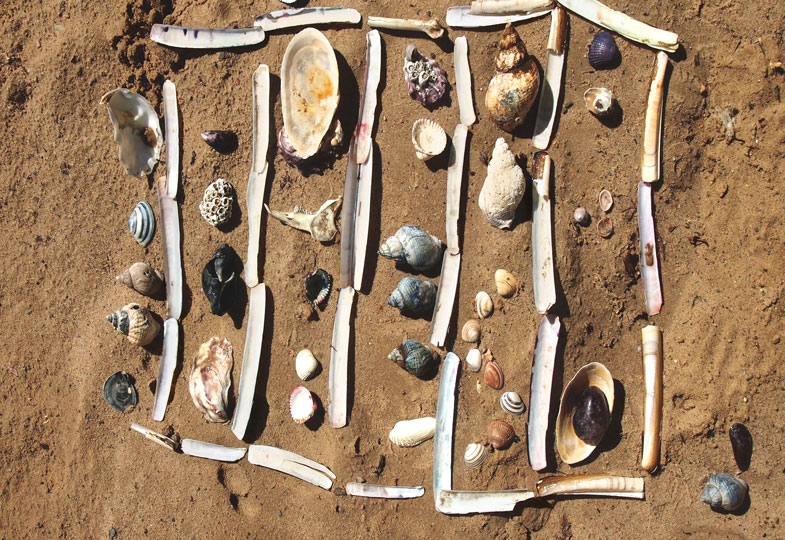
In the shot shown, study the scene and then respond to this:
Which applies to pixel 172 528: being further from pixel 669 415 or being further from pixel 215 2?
pixel 215 2

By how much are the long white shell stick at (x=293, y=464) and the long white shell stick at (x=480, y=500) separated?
0.82m

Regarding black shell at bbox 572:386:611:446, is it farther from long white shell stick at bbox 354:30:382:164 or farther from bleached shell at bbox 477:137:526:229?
long white shell stick at bbox 354:30:382:164

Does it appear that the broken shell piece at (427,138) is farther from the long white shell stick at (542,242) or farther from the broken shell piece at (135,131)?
the broken shell piece at (135,131)

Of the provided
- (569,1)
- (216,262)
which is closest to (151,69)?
(216,262)

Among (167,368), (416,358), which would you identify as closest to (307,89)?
(416,358)

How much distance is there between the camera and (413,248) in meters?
3.55

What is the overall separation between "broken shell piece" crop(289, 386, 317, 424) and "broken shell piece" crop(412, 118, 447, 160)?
72.8 inches

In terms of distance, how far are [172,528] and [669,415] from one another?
364cm

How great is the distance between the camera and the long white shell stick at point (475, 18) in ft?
11.7

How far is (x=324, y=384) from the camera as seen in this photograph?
3.82 meters

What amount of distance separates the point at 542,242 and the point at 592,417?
3.76ft

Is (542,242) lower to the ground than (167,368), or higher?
higher

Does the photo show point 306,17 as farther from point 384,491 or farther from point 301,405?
point 384,491

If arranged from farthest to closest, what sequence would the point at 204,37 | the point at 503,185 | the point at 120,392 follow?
the point at 120,392
the point at 204,37
the point at 503,185
